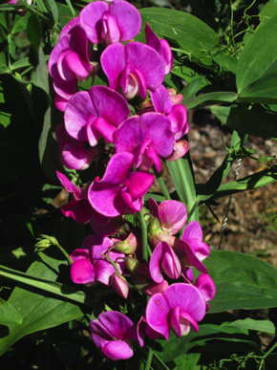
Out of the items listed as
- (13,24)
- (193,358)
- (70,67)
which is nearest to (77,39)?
(70,67)

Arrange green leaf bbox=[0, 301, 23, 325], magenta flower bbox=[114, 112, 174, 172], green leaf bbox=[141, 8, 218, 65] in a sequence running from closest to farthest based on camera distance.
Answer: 1. magenta flower bbox=[114, 112, 174, 172]
2. green leaf bbox=[0, 301, 23, 325]
3. green leaf bbox=[141, 8, 218, 65]

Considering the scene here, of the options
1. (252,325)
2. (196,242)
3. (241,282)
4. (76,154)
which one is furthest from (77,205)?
(252,325)

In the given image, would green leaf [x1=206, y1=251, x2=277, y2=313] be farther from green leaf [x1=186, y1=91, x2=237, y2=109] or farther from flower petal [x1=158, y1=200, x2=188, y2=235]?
green leaf [x1=186, y1=91, x2=237, y2=109]

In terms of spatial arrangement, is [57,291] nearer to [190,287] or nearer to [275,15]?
[190,287]

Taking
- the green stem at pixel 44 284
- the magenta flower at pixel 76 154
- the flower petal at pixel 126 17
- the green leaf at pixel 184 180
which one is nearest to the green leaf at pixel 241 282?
the green leaf at pixel 184 180

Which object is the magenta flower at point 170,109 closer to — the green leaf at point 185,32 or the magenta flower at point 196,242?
the magenta flower at point 196,242

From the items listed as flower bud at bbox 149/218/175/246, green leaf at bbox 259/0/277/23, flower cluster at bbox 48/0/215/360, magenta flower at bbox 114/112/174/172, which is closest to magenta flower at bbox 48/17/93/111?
flower cluster at bbox 48/0/215/360
